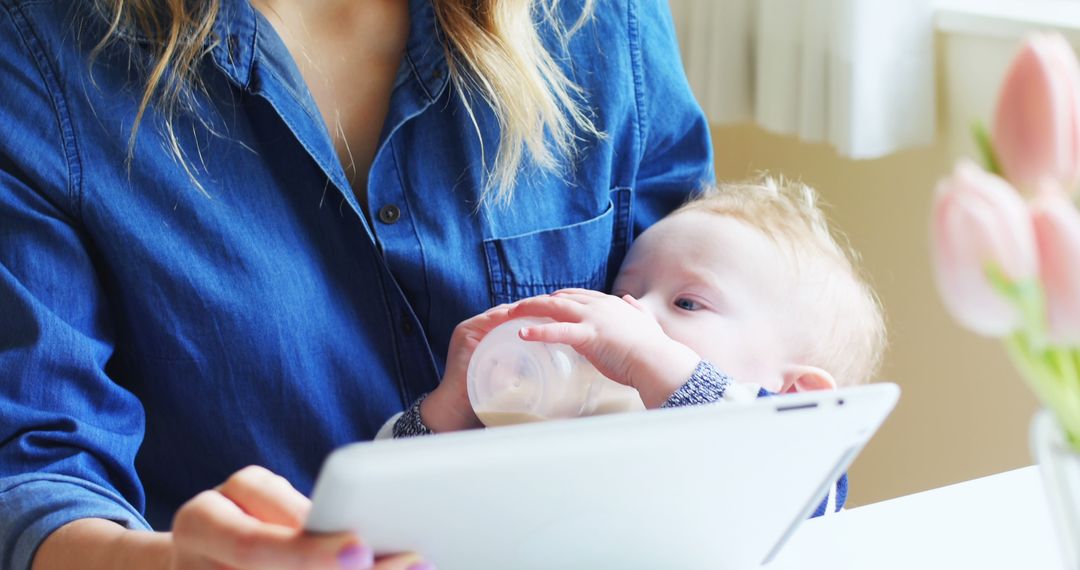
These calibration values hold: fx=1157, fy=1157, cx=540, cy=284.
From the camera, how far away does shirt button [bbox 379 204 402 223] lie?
1.02 m

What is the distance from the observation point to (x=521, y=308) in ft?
3.12

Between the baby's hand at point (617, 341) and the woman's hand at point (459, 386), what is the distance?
1.1 inches

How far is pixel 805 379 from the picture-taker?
107 cm

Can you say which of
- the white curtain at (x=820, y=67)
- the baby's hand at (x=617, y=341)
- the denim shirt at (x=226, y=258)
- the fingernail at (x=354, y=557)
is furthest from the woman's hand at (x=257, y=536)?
the white curtain at (x=820, y=67)

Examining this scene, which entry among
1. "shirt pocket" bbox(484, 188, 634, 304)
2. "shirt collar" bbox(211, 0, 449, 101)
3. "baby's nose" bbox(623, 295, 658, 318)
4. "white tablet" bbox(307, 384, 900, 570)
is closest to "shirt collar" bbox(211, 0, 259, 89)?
"shirt collar" bbox(211, 0, 449, 101)

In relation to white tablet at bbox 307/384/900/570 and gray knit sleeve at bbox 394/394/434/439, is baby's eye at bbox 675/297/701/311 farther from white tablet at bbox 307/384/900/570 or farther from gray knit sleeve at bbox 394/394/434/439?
white tablet at bbox 307/384/900/570

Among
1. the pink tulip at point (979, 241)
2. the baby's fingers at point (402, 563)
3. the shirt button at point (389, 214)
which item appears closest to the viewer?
the pink tulip at point (979, 241)

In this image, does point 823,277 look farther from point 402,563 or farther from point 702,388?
point 402,563

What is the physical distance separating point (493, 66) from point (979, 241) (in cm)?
68

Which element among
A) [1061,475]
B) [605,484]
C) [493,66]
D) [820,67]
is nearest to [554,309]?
[493,66]

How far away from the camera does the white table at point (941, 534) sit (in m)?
0.75

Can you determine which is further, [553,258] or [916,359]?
[916,359]

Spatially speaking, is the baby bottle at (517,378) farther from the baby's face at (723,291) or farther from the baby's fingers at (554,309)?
the baby's face at (723,291)

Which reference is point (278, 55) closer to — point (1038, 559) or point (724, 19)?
point (1038, 559)
